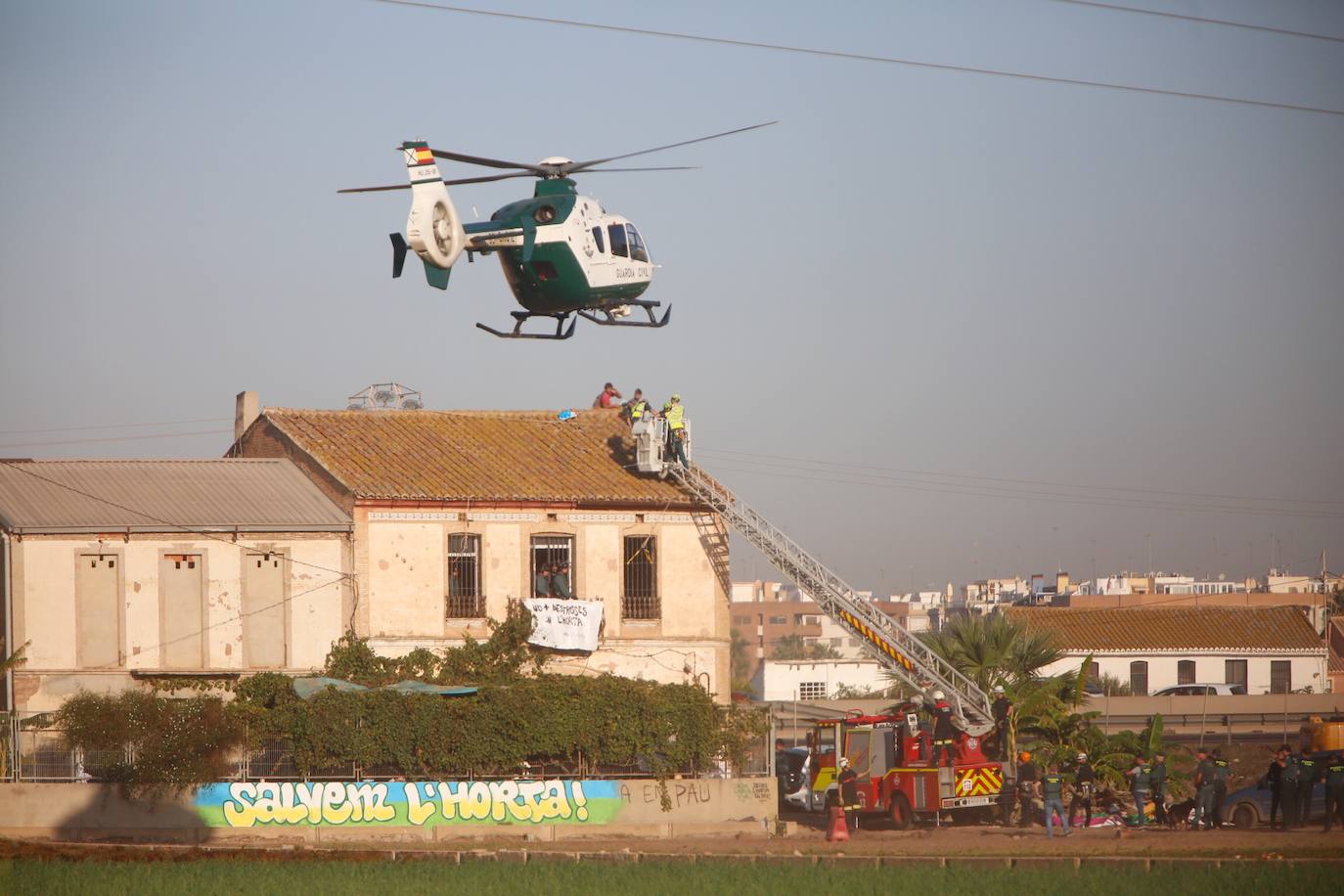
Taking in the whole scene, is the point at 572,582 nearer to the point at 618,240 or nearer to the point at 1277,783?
the point at 618,240

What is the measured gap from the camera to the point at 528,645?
3972 cm

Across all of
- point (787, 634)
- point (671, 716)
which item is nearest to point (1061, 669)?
point (671, 716)

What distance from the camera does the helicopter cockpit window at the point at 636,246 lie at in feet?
99.9

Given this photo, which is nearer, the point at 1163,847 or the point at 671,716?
the point at 1163,847

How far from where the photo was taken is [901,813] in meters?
35.2

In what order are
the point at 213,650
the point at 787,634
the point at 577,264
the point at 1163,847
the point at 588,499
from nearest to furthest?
the point at 577,264
the point at 1163,847
the point at 213,650
the point at 588,499
the point at 787,634

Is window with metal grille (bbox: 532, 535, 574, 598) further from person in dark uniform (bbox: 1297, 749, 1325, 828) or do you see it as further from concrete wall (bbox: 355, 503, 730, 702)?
person in dark uniform (bbox: 1297, 749, 1325, 828)

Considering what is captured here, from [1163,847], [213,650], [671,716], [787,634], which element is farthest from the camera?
[787,634]

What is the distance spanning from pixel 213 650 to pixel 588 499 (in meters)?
9.09

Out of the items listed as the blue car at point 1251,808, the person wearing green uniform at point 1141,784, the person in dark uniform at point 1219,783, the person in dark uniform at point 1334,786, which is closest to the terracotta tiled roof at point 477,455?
the person wearing green uniform at point 1141,784

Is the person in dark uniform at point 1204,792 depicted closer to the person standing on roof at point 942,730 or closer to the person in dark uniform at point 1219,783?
the person in dark uniform at point 1219,783

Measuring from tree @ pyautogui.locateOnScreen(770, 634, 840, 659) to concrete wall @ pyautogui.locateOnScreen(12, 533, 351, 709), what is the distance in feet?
309

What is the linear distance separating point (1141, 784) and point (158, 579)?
20829 mm

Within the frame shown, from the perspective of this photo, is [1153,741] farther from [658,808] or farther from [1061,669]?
[1061,669]
